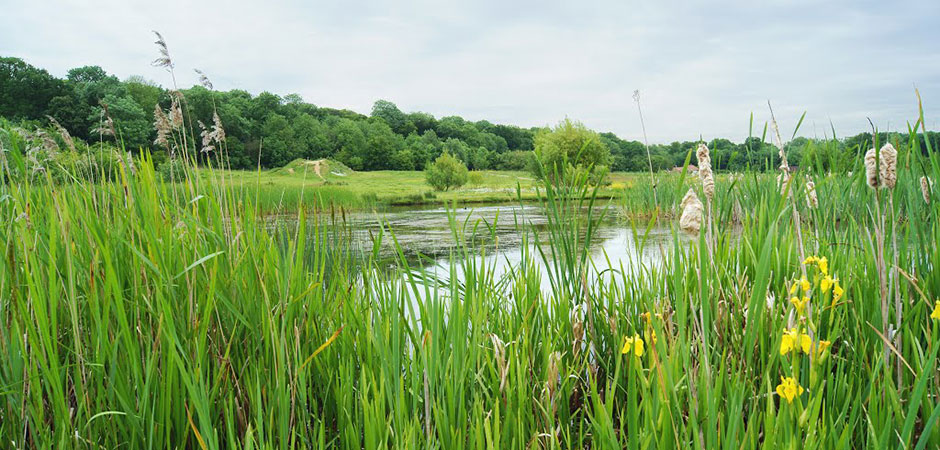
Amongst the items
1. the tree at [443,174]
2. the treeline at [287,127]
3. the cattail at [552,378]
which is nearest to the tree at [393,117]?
the treeline at [287,127]

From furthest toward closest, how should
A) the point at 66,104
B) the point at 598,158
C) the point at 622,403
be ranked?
the point at 598,158
the point at 66,104
the point at 622,403

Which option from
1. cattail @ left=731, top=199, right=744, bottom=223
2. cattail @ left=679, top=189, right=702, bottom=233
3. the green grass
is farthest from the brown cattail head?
cattail @ left=731, top=199, right=744, bottom=223

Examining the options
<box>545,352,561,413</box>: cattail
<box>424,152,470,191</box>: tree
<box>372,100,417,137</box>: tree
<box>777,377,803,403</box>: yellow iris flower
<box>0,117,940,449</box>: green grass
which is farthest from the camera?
<box>372,100,417,137</box>: tree

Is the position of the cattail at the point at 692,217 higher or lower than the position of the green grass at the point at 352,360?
higher

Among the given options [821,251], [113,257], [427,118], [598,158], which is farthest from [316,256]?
[427,118]

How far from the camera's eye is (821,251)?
5.79ft

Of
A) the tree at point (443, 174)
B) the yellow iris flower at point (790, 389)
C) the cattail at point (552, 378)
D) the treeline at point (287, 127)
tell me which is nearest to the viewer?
the yellow iris flower at point (790, 389)

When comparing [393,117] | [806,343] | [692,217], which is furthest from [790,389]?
[393,117]

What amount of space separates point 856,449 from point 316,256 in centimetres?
128

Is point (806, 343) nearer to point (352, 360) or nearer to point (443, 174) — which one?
point (352, 360)

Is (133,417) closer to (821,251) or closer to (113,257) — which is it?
(113,257)

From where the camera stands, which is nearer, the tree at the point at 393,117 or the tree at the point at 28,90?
the tree at the point at 28,90

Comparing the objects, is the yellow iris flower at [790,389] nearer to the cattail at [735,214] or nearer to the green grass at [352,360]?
the green grass at [352,360]

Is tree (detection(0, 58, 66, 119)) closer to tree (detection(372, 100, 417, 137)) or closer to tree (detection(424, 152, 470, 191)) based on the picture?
tree (detection(424, 152, 470, 191))
